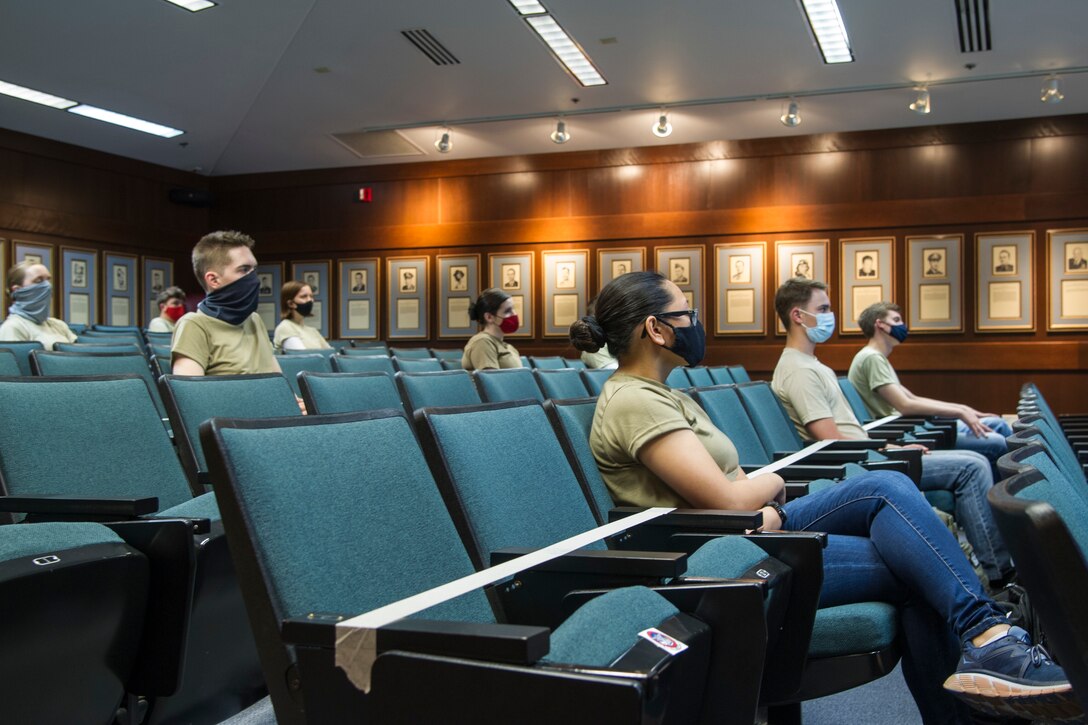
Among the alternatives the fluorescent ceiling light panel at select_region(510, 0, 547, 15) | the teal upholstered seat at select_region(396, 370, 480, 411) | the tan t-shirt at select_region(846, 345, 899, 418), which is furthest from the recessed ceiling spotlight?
the teal upholstered seat at select_region(396, 370, 480, 411)

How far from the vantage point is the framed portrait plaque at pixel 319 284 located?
12578mm

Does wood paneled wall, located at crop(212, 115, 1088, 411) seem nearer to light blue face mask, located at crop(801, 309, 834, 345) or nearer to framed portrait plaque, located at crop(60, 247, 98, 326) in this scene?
framed portrait plaque, located at crop(60, 247, 98, 326)

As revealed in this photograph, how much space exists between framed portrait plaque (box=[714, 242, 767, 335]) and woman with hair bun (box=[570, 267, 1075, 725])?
8.59m

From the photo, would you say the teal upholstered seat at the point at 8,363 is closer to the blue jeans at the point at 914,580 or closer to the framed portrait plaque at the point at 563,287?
the blue jeans at the point at 914,580

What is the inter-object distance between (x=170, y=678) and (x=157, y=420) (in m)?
0.89

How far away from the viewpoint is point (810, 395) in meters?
4.10

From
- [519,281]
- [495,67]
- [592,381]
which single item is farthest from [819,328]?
[519,281]

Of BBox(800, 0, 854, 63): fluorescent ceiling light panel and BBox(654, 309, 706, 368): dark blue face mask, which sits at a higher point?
BBox(800, 0, 854, 63): fluorescent ceiling light panel

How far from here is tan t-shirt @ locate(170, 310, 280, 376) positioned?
3445 mm

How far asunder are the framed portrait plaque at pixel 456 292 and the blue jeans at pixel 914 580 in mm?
9920

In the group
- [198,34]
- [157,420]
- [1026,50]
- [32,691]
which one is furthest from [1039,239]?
[32,691]

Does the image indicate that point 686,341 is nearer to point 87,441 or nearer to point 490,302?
point 87,441

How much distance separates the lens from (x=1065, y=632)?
928 mm

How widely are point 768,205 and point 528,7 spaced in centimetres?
424
